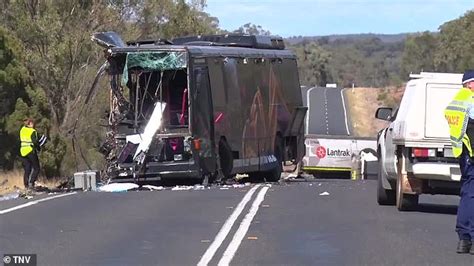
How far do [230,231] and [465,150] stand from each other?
11.4 feet

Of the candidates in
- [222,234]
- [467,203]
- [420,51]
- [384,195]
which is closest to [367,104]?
[420,51]

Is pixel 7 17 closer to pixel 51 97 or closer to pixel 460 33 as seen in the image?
pixel 51 97

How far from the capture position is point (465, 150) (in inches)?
412

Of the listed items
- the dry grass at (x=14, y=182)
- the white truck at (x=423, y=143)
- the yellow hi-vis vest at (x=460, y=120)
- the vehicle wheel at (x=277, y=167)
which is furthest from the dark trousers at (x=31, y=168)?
the yellow hi-vis vest at (x=460, y=120)

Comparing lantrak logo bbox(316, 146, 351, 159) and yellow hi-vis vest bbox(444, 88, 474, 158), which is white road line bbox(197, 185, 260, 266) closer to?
yellow hi-vis vest bbox(444, 88, 474, 158)

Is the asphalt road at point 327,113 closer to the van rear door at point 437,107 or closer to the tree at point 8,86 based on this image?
the tree at point 8,86

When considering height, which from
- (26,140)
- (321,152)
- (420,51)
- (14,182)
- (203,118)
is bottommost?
(321,152)

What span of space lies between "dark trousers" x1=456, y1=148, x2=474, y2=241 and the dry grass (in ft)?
46.8

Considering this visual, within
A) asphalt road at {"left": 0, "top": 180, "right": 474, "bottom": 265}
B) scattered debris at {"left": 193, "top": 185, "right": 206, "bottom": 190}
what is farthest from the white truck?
scattered debris at {"left": 193, "top": 185, "right": 206, "bottom": 190}

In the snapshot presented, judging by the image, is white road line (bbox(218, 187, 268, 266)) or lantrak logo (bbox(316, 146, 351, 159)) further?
lantrak logo (bbox(316, 146, 351, 159))

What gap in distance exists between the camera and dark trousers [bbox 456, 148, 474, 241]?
1038 cm

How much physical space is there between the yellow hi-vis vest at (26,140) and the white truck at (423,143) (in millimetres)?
10575

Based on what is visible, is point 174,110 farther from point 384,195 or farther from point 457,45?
point 457,45

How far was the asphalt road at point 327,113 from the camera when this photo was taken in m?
80.5
